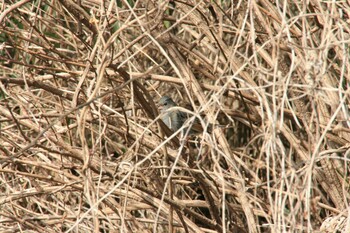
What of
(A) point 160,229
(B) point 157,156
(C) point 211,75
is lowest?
(A) point 160,229

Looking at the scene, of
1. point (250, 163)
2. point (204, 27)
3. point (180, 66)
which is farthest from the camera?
point (250, 163)

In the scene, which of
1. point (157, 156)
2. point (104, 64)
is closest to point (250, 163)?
point (157, 156)

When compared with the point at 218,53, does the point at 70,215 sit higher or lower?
lower

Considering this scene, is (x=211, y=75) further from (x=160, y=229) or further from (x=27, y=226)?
(x=27, y=226)

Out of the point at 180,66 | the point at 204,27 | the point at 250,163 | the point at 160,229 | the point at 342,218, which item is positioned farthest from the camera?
the point at 250,163

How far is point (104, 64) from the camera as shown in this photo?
233cm

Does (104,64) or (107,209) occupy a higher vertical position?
(104,64)

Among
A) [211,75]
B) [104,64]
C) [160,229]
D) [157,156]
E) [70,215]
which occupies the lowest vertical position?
[160,229]

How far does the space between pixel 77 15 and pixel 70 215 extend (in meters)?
0.88

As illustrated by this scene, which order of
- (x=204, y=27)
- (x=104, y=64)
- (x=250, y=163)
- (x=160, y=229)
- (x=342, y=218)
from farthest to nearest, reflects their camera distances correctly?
1. (x=250, y=163)
2. (x=160, y=229)
3. (x=204, y=27)
4. (x=342, y=218)
5. (x=104, y=64)

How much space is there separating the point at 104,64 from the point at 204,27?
755mm

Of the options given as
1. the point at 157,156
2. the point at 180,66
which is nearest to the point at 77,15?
the point at 180,66

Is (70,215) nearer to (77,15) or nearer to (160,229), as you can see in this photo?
(160,229)

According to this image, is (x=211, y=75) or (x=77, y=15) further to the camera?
(x=211, y=75)
